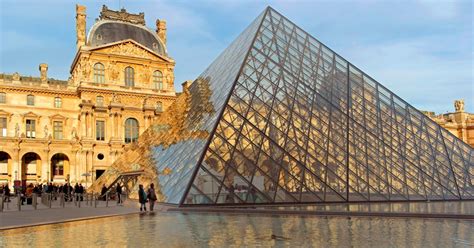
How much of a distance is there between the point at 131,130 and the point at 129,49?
9150 mm

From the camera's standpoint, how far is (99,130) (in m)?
49.4

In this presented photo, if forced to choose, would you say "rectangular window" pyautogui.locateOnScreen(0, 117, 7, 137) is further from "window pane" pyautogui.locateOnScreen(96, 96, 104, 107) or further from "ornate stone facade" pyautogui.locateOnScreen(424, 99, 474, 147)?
"ornate stone facade" pyautogui.locateOnScreen(424, 99, 474, 147)

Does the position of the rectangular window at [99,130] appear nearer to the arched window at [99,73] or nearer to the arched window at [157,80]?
the arched window at [99,73]

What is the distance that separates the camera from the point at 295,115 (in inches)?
670

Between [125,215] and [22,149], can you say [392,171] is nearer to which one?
[125,215]

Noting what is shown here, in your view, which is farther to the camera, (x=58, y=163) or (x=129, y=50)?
(x=129, y=50)

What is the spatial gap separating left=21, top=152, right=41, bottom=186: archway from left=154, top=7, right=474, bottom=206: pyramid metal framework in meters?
32.1

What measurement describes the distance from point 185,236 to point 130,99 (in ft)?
148

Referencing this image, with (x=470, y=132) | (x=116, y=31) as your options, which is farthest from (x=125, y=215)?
(x=470, y=132)

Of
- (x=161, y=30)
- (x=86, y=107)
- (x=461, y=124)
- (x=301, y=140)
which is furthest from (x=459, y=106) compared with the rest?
(x=301, y=140)

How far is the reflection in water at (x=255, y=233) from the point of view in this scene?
7.27 metres

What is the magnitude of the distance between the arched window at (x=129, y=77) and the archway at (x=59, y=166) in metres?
10.4

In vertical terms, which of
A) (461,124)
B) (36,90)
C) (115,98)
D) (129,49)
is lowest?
(461,124)

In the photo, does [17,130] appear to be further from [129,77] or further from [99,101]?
[129,77]
